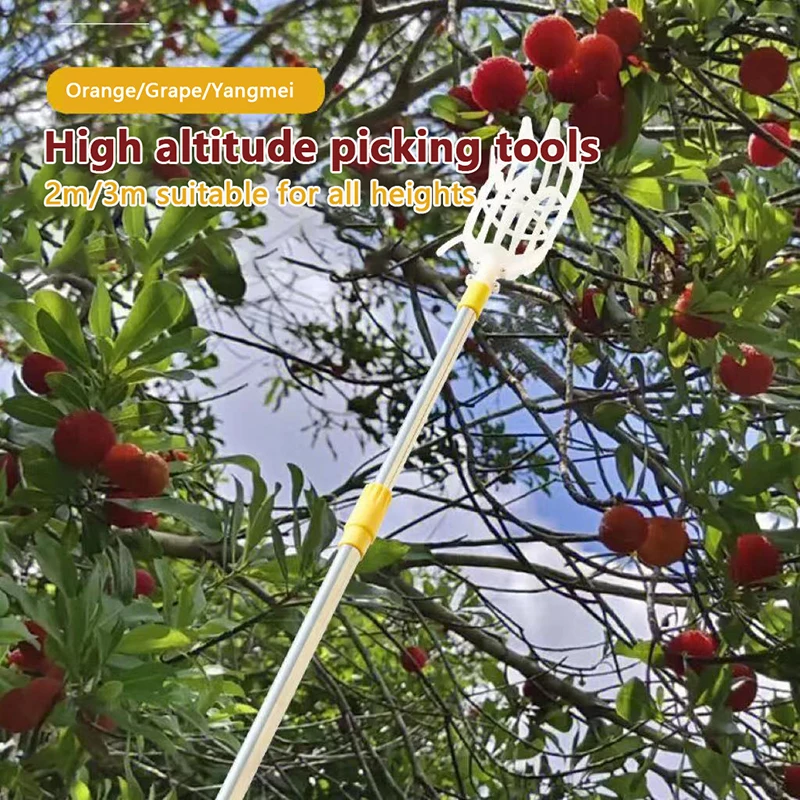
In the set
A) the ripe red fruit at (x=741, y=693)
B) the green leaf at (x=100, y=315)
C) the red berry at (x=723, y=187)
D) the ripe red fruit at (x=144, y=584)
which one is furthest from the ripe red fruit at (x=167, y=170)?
the ripe red fruit at (x=741, y=693)

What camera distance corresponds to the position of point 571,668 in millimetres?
887

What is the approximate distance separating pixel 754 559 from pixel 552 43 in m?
0.35

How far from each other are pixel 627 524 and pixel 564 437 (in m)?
0.08

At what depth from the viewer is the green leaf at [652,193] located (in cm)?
69

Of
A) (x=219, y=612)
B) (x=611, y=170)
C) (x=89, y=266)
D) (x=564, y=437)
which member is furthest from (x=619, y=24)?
(x=219, y=612)

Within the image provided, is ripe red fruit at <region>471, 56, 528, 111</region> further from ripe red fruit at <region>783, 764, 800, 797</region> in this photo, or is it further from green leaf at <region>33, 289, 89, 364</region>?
ripe red fruit at <region>783, 764, 800, 797</region>

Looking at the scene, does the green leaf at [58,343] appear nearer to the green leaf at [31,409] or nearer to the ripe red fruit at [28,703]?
the green leaf at [31,409]

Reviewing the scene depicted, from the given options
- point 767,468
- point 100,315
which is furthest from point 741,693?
point 100,315

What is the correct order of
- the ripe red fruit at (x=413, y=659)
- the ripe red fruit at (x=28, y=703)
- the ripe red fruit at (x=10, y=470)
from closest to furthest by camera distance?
the ripe red fruit at (x=28, y=703), the ripe red fruit at (x=10, y=470), the ripe red fruit at (x=413, y=659)

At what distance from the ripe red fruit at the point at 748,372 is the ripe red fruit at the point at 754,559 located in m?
0.10

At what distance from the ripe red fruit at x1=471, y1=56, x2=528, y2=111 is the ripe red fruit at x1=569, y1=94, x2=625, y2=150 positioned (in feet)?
0.13

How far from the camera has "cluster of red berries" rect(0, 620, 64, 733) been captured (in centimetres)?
55

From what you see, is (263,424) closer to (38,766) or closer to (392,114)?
(392,114)

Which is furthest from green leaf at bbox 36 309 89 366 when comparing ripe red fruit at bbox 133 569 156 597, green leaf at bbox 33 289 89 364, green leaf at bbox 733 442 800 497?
green leaf at bbox 733 442 800 497
